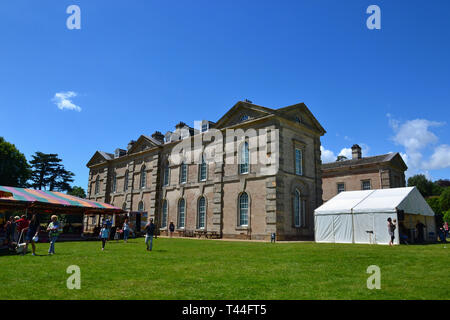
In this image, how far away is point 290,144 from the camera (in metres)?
26.8

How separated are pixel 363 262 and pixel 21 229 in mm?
14955

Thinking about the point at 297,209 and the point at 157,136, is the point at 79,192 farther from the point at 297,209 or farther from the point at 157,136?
the point at 297,209

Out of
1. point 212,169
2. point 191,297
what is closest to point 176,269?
point 191,297

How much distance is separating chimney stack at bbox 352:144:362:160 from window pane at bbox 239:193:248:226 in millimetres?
21267

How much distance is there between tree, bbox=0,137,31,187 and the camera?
4302cm

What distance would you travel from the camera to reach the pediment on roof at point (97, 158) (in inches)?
1838

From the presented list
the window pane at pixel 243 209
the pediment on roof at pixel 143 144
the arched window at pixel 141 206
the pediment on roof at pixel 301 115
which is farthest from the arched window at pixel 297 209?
the arched window at pixel 141 206

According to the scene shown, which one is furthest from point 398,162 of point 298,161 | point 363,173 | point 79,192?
point 79,192

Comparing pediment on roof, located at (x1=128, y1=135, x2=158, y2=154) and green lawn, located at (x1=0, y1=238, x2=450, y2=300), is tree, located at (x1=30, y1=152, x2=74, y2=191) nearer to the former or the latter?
pediment on roof, located at (x1=128, y1=135, x2=158, y2=154)

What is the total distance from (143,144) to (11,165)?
19815 millimetres

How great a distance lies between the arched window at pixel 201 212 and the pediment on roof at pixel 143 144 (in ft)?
34.1

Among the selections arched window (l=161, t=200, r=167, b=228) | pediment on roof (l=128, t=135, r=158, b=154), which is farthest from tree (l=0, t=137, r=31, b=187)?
arched window (l=161, t=200, r=167, b=228)

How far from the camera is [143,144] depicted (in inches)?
1561
